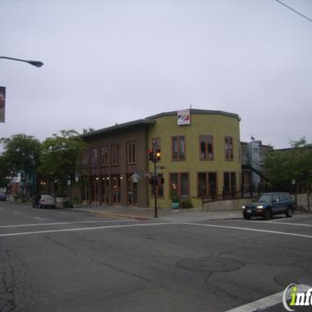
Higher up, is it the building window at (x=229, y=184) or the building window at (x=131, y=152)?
the building window at (x=131, y=152)

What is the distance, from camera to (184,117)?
34.6 metres

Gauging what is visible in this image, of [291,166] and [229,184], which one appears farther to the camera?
[291,166]

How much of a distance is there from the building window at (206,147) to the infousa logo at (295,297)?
87.7 feet

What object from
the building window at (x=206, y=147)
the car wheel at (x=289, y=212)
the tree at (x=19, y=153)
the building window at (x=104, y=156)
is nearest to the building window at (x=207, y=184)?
the building window at (x=206, y=147)

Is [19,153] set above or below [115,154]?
above

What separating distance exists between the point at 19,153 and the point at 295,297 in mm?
57631

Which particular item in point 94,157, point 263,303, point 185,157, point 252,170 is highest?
point 94,157

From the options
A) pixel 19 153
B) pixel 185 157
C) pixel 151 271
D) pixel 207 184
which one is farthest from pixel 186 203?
pixel 19 153

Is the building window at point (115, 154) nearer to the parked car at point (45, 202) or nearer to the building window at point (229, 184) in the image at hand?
the parked car at point (45, 202)

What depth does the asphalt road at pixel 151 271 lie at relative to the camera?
7148 millimetres

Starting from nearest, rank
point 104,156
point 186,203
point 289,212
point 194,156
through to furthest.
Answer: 1. point 289,212
2. point 186,203
3. point 194,156
4. point 104,156

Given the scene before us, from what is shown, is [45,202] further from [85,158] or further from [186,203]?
[186,203]

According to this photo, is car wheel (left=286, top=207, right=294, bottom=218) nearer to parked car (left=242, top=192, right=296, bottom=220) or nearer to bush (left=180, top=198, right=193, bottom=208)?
parked car (left=242, top=192, right=296, bottom=220)

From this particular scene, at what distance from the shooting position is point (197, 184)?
34.2 m
